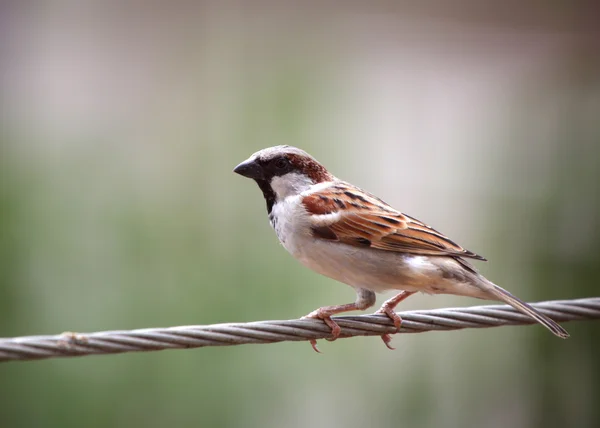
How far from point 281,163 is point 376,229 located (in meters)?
0.51

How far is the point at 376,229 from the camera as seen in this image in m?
2.84

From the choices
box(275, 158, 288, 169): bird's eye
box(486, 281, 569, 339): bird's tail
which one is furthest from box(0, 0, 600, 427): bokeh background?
box(486, 281, 569, 339): bird's tail

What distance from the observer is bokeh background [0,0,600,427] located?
4191mm

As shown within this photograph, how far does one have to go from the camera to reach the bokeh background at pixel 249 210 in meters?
4.19

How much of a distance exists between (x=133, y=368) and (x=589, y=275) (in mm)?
3008

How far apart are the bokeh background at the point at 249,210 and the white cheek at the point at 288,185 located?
152 centimetres

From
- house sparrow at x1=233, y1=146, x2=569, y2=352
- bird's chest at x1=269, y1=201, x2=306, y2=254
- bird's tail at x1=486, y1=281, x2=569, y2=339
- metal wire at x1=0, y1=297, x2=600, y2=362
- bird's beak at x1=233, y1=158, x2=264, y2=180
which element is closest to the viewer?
metal wire at x1=0, y1=297, x2=600, y2=362

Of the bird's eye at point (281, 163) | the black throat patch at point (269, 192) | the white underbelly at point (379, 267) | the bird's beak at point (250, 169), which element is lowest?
the white underbelly at point (379, 267)

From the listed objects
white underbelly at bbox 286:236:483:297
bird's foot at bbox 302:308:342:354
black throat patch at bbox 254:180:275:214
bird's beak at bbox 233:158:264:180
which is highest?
bird's beak at bbox 233:158:264:180

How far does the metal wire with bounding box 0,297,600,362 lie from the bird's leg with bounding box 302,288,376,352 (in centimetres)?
2

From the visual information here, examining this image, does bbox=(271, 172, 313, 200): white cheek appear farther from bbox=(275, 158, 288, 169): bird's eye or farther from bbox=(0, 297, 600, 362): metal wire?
bbox=(0, 297, 600, 362): metal wire

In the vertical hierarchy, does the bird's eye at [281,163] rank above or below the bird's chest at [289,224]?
above

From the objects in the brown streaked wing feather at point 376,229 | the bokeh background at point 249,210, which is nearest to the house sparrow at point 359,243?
the brown streaked wing feather at point 376,229

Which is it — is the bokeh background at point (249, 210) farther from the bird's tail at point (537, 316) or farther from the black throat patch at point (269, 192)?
the bird's tail at point (537, 316)
